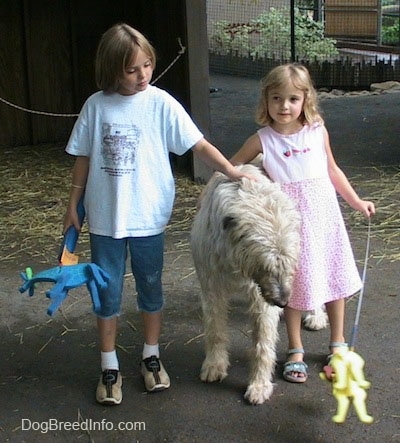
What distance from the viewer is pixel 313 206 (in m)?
3.39

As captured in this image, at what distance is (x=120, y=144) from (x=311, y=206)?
0.89m

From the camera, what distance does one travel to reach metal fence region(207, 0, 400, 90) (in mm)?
15430

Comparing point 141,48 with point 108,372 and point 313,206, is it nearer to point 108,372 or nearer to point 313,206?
point 313,206

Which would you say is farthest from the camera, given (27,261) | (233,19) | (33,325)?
(233,19)

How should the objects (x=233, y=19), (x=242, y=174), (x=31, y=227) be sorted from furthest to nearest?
(x=233, y=19), (x=31, y=227), (x=242, y=174)

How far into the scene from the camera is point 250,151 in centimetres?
347

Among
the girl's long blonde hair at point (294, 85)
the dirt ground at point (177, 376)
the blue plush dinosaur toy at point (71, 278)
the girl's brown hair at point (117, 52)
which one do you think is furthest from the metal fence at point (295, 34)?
the blue plush dinosaur toy at point (71, 278)

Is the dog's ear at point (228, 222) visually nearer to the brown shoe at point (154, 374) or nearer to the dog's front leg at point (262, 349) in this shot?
the dog's front leg at point (262, 349)

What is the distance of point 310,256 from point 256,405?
2.30 ft

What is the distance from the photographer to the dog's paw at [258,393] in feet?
10.9

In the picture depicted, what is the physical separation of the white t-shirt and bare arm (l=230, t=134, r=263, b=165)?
0.30 metres

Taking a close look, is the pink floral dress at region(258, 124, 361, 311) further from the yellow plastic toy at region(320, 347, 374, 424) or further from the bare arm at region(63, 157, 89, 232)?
the bare arm at region(63, 157, 89, 232)

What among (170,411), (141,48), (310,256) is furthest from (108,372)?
(141,48)

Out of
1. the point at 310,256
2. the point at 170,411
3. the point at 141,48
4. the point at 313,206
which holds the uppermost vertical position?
the point at 141,48
